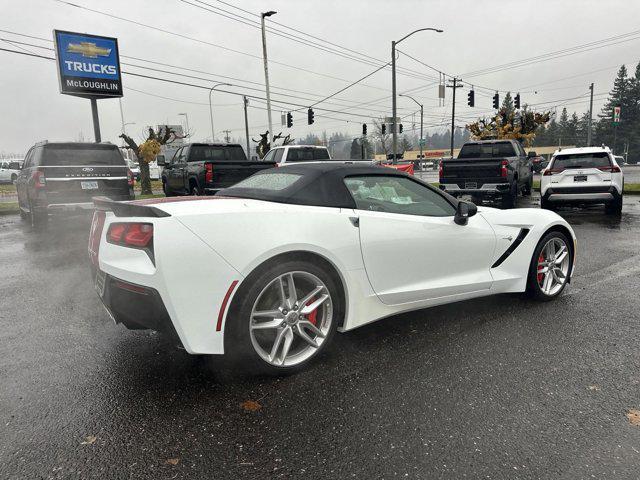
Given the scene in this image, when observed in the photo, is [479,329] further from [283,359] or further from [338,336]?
[283,359]

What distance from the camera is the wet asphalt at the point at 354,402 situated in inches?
82.1

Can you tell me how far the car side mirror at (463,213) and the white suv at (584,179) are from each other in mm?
8068

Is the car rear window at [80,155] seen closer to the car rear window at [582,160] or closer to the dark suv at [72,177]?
the dark suv at [72,177]

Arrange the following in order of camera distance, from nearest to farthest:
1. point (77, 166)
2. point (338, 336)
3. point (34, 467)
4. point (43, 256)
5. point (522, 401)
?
point (34, 467)
point (522, 401)
point (338, 336)
point (43, 256)
point (77, 166)

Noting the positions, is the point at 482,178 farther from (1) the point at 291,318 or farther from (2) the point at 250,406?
(2) the point at 250,406

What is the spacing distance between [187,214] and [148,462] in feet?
4.38

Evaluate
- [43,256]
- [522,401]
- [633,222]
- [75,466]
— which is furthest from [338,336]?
[633,222]

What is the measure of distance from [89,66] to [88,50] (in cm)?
61

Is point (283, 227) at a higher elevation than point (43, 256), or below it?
higher

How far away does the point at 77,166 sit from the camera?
30.4ft

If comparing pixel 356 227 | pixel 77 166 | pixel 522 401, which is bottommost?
pixel 522 401

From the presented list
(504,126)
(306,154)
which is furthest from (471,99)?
(306,154)

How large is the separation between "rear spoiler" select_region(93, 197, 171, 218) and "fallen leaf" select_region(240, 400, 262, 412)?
1205mm

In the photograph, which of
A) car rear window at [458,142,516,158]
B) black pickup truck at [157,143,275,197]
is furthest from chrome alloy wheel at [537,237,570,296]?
car rear window at [458,142,516,158]
